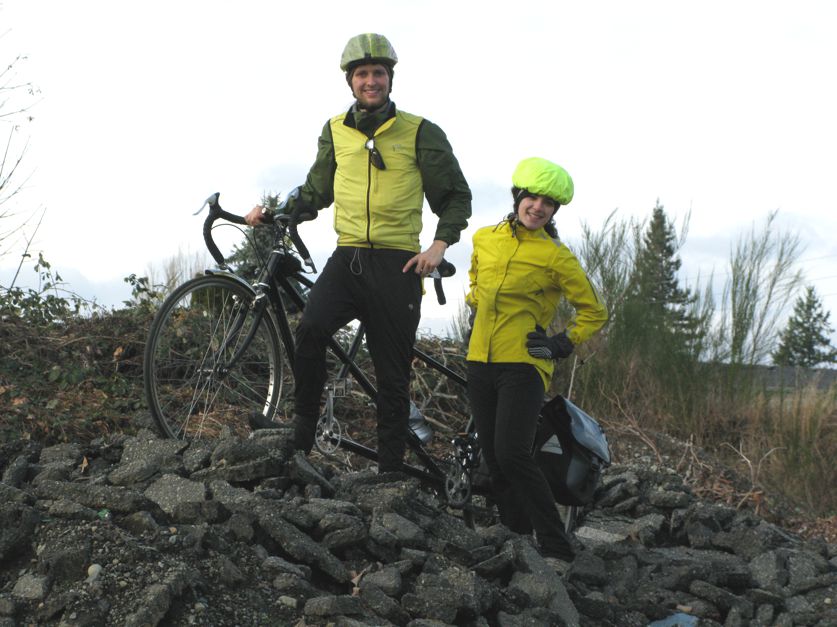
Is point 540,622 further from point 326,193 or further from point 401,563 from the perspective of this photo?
point 326,193

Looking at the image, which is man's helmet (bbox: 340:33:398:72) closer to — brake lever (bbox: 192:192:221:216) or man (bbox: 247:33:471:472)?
man (bbox: 247:33:471:472)

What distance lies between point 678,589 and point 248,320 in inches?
101

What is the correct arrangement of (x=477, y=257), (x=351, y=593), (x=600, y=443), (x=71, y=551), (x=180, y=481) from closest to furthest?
1. (x=71, y=551)
2. (x=351, y=593)
3. (x=180, y=481)
4. (x=477, y=257)
5. (x=600, y=443)

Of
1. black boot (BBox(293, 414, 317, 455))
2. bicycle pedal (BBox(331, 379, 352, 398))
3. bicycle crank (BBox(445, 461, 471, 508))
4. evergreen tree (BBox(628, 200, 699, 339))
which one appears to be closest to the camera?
black boot (BBox(293, 414, 317, 455))

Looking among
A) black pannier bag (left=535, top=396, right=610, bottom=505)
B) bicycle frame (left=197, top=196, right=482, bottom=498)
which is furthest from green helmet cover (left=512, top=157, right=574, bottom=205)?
black pannier bag (left=535, top=396, right=610, bottom=505)

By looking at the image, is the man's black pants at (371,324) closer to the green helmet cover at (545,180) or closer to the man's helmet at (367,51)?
the green helmet cover at (545,180)

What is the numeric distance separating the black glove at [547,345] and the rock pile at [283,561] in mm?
842

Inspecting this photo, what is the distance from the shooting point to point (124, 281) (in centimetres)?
859

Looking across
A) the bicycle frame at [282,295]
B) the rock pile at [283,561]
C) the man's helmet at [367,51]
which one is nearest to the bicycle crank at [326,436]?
the bicycle frame at [282,295]

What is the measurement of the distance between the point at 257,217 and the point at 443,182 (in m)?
0.97

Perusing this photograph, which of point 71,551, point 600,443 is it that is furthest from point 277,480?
point 600,443

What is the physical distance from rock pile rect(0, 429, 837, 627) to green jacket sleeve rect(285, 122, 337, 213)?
1.17 meters

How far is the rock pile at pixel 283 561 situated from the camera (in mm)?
3676

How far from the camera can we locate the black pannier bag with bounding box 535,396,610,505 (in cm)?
557
